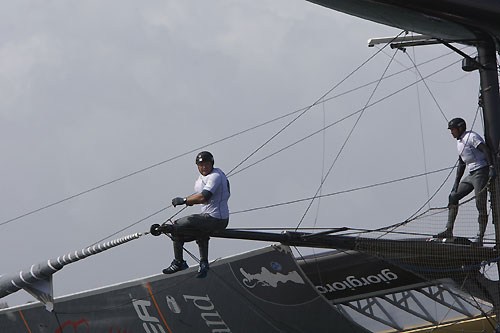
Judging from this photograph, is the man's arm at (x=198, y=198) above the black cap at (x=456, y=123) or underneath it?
underneath

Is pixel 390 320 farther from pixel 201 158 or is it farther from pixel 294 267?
pixel 201 158

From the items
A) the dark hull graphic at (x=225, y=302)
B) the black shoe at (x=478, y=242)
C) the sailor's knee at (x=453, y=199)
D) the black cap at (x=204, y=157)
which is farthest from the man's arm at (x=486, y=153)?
the black cap at (x=204, y=157)

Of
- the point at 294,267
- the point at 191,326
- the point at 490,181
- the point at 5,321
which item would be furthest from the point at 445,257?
the point at 5,321

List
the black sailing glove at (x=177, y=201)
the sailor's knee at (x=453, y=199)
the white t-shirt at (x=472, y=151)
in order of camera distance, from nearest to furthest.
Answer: the black sailing glove at (x=177, y=201) → the white t-shirt at (x=472, y=151) → the sailor's knee at (x=453, y=199)

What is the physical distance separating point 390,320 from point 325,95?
3842 millimetres

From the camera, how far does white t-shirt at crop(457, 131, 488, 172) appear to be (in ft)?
39.6

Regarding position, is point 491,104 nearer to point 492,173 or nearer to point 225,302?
point 492,173

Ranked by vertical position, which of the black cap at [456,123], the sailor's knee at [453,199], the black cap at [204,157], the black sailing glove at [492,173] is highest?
the black cap at [204,157]

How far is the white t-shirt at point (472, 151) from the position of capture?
12070 millimetres

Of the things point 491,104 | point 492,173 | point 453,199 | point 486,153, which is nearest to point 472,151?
point 486,153

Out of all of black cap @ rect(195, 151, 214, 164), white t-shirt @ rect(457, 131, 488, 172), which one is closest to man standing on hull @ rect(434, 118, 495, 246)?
white t-shirt @ rect(457, 131, 488, 172)

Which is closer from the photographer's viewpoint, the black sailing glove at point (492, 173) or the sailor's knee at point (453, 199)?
the black sailing glove at point (492, 173)

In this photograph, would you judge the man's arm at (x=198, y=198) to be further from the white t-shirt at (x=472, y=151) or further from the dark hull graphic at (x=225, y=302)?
the white t-shirt at (x=472, y=151)

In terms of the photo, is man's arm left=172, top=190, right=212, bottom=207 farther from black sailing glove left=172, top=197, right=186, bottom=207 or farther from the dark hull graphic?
the dark hull graphic
